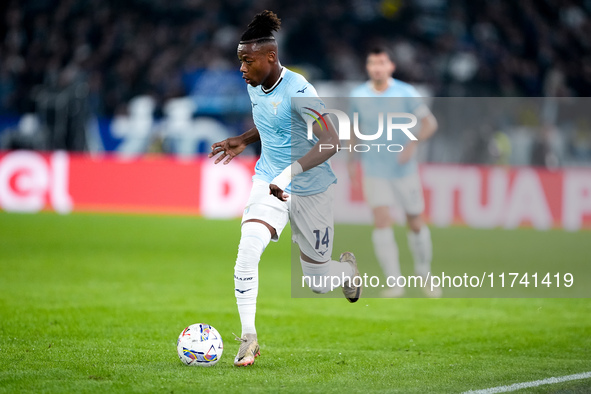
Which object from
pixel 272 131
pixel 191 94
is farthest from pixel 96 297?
pixel 191 94

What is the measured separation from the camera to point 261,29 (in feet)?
19.2

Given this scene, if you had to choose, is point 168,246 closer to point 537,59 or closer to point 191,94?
point 191,94

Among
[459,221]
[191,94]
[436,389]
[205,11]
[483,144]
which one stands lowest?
[436,389]

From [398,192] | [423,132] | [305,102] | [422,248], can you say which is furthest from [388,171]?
[305,102]

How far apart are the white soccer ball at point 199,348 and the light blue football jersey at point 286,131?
46.8 inches

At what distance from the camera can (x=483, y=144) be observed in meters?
16.7

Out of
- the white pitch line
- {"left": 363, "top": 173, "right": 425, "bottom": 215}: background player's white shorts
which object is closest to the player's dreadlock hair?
the white pitch line

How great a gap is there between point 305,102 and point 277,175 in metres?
0.60

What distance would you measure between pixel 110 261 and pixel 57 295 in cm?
280

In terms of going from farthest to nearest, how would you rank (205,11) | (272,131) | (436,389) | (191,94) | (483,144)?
(205,11)
(191,94)
(483,144)
(272,131)
(436,389)

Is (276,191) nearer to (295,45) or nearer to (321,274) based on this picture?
(321,274)

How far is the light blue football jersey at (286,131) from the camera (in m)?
5.95

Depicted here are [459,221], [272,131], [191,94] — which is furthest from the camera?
[191,94]

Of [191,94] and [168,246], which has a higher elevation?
[191,94]
